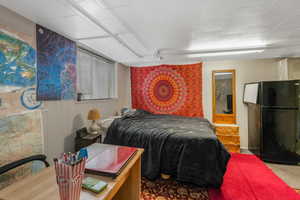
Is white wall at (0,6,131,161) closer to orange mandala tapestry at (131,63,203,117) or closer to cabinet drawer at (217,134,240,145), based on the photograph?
orange mandala tapestry at (131,63,203,117)

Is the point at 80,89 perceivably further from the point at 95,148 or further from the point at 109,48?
the point at 95,148

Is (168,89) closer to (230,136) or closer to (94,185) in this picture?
(230,136)

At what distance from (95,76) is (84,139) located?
143 centimetres

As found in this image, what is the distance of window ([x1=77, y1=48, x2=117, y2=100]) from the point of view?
268cm

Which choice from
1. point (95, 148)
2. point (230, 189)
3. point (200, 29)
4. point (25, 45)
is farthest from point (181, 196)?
point (25, 45)

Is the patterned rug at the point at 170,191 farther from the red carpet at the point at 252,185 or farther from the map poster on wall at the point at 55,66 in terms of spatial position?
the map poster on wall at the point at 55,66

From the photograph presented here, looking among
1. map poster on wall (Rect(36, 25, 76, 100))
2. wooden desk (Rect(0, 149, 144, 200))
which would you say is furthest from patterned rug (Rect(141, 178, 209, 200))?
map poster on wall (Rect(36, 25, 76, 100))

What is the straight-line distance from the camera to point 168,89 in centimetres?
386

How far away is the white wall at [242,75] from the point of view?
3.44 m

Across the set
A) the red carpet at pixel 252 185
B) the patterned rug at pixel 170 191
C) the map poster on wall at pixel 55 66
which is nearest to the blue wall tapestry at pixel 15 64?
the map poster on wall at pixel 55 66

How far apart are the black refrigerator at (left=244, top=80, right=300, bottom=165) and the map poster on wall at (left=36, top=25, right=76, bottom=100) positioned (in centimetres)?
364

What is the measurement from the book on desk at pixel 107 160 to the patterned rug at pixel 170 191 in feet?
3.23

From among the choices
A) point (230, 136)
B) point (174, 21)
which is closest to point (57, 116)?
point (174, 21)

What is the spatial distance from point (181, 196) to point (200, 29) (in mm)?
2279
